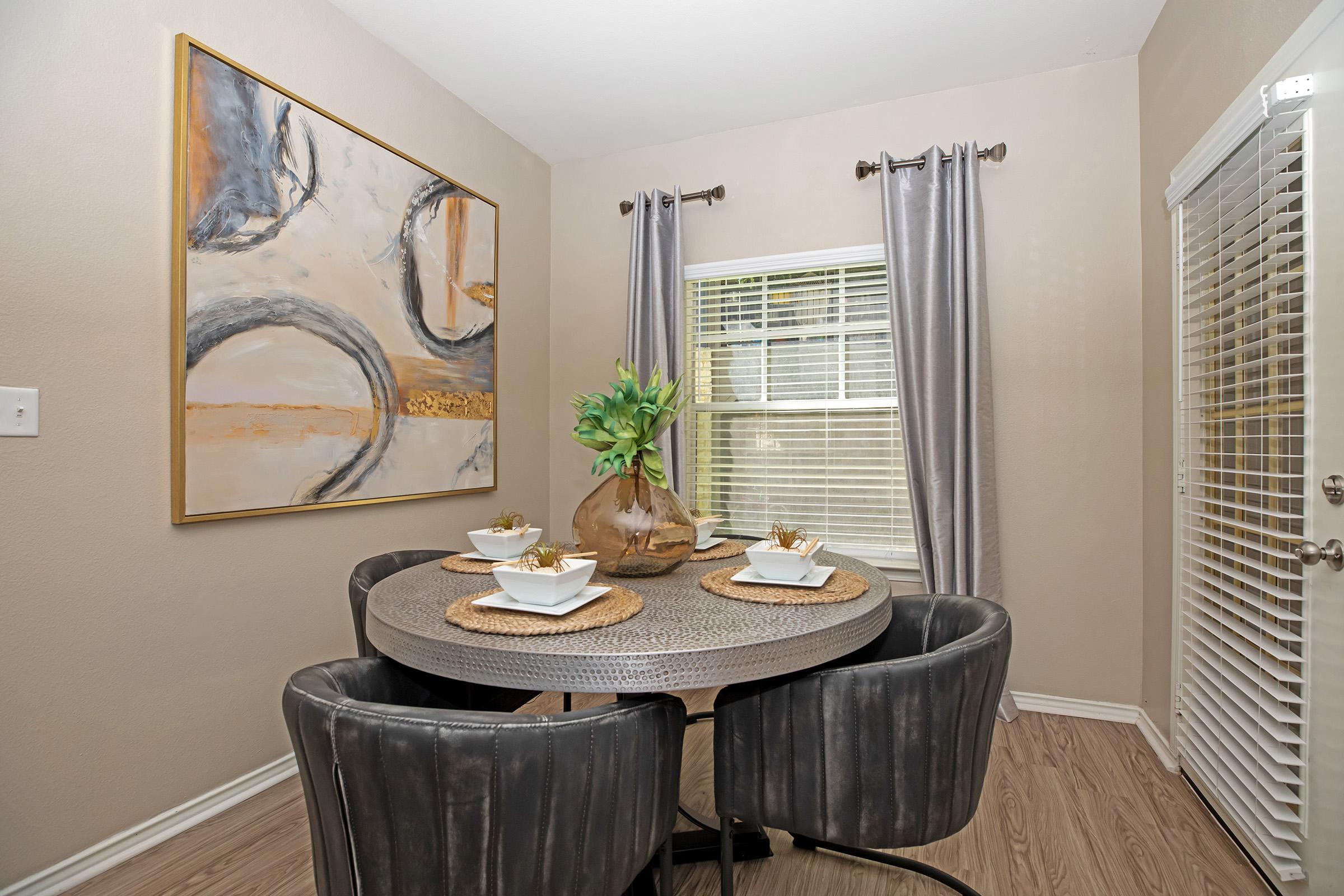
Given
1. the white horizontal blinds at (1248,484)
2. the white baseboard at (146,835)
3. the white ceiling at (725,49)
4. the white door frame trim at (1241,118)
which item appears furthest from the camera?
the white ceiling at (725,49)

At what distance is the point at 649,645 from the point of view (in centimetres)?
112

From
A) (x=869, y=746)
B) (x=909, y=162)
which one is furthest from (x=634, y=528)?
(x=909, y=162)

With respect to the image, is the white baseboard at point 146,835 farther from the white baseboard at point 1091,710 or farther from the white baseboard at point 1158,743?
the white baseboard at point 1158,743

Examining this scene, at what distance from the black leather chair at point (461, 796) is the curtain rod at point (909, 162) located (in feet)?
8.87

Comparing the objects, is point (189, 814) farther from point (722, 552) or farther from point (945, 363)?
point (945, 363)

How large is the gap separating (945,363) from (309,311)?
2.46m

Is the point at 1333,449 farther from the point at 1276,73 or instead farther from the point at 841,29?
the point at 841,29

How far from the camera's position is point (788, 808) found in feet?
4.22

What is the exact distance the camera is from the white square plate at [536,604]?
1.28m

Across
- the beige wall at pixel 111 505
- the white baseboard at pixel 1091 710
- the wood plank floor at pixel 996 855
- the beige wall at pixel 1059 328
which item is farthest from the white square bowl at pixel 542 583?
the white baseboard at pixel 1091 710

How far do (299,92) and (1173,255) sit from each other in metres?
3.02

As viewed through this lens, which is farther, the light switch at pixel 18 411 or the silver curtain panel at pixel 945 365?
the silver curtain panel at pixel 945 365

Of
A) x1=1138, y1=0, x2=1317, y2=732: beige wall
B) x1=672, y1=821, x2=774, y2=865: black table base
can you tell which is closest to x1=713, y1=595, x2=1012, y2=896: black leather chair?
x1=672, y1=821, x2=774, y2=865: black table base

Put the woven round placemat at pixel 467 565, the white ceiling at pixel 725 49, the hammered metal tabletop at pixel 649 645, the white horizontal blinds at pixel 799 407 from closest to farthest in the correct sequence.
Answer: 1. the hammered metal tabletop at pixel 649 645
2. the woven round placemat at pixel 467 565
3. the white ceiling at pixel 725 49
4. the white horizontal blinds at pixel 799 407
